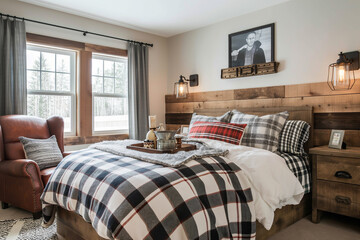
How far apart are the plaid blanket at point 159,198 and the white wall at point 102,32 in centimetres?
237

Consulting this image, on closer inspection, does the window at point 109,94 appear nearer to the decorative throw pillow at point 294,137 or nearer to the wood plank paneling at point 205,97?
the wood plank paneling at point 205,97

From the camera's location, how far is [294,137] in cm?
282

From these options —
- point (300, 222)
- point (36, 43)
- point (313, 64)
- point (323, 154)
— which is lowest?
point (300, 222)

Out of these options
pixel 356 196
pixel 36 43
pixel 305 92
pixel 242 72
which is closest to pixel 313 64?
pixel 305 92

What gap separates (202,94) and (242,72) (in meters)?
0.82

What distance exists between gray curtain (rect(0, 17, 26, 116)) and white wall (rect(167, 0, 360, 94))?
2.46 meters

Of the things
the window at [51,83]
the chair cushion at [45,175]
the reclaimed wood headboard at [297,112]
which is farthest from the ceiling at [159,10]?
the chair cushion at [45,175]

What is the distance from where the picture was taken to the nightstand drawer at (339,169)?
2.40 meters

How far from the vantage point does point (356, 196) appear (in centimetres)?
239

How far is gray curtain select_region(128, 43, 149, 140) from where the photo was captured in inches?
173

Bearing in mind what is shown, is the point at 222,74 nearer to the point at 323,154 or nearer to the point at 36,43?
the point at 323,154

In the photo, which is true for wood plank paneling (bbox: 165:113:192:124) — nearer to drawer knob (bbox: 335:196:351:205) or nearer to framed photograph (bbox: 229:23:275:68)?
framed photograph (bbox: 229:23:275:68)

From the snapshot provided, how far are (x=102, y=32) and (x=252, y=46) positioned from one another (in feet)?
7.22

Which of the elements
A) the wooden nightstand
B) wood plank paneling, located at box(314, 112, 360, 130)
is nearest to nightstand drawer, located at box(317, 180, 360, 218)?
the wooden nightstand
